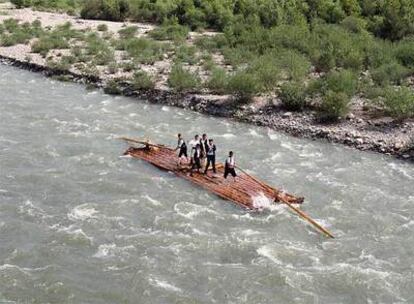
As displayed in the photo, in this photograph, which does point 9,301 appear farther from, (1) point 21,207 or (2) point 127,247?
(1) point 21,207

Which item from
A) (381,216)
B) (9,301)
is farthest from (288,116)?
(9,301)

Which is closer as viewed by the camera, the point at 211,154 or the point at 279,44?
the point at 211,154

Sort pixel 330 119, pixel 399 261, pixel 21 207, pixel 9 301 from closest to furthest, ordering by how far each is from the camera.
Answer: pixel 9 301 < pixel 399 261 < pixel 21 207 < pixel 330 119

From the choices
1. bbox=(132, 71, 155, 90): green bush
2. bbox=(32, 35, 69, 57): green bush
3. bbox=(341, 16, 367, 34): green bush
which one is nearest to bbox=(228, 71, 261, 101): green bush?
bbox=(132, 71, 155, 90): green bush

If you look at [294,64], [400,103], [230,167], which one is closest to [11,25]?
[294,64]

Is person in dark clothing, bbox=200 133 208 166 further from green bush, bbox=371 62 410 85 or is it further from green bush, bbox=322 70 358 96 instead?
green bush, bbox=371 62 410 85

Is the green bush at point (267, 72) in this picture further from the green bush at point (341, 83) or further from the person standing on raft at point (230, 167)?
the person standing on raft at point (230, 167)

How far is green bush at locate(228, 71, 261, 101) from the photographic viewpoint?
39594 millimetres

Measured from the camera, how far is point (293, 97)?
38.4m

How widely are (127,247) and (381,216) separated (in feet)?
34.7

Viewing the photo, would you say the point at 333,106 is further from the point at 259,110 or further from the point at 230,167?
the point at 230,167

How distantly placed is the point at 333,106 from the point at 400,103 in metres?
3.72

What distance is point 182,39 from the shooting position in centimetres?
5788

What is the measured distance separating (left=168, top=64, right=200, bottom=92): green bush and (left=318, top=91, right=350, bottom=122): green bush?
9.39 m
